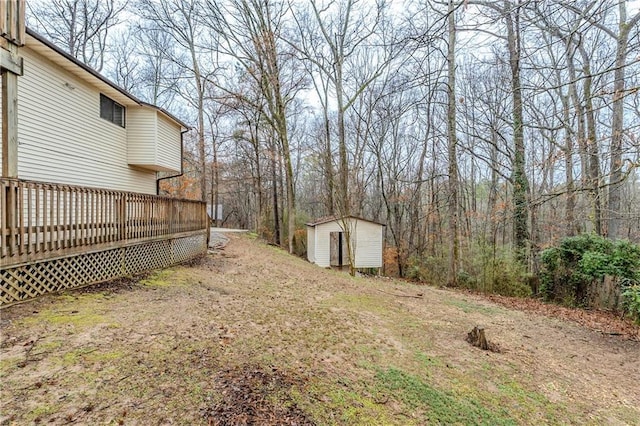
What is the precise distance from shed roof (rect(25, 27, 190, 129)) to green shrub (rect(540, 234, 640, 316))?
14145 millimetres

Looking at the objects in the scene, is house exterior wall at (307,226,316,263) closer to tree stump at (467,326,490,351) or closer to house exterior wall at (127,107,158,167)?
house exterior wall at (127,107,158,167)

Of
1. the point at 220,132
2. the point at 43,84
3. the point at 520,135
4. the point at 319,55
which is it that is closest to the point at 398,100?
the point at 319,55

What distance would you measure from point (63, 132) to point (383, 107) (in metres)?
16.1

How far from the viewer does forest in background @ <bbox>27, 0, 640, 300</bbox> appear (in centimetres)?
1115

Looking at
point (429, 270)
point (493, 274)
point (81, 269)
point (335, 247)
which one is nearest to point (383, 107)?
point (335, 247)

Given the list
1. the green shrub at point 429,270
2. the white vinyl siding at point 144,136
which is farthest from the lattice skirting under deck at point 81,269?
the green shrub at point 429,270

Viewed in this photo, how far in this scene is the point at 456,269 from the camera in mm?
12438

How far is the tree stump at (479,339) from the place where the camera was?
4789mm

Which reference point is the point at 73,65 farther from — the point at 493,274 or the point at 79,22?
the point at 493,274

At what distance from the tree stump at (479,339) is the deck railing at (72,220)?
6.59m

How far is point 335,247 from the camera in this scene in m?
16.2

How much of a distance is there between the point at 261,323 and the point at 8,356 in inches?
106

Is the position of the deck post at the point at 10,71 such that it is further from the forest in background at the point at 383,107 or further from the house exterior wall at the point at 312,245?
the house exterior wall at the point at 312,245

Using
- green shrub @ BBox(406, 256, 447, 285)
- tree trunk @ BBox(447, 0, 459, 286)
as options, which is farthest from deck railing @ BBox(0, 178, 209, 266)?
green shrub @ BBox(406, 256, 447, 285)
